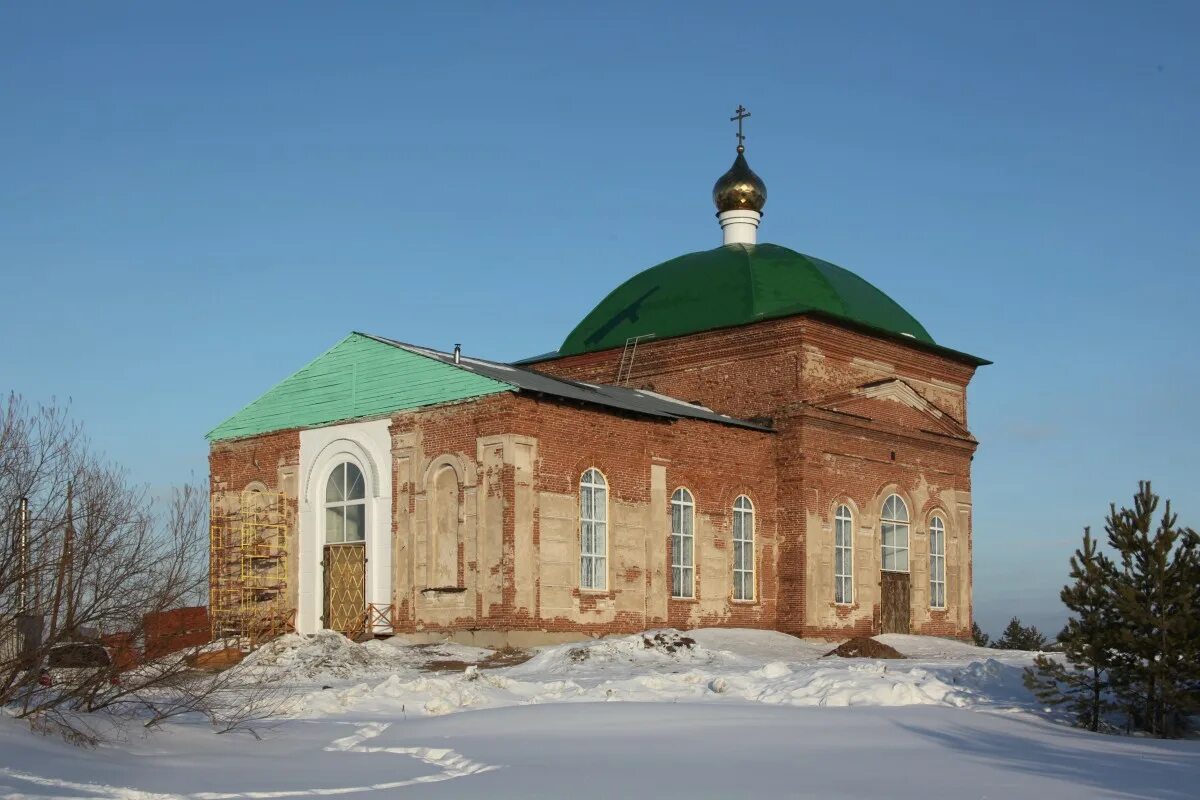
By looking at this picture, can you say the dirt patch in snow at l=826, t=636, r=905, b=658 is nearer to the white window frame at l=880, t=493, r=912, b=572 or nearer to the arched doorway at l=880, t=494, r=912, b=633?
the arched doorway at l=880, t=494, r=912, b=633

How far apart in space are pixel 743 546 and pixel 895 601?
4.35 metres

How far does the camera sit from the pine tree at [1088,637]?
14.2 meters

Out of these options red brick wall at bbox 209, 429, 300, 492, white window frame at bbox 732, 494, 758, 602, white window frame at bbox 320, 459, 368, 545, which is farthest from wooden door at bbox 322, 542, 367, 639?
white window frame at bbox 732, 494, 758, 602

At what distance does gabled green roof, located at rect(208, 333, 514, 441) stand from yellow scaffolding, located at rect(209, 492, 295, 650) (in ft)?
4.95

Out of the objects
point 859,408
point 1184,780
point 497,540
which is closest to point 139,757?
point 1184,780

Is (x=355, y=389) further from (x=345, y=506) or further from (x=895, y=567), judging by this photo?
(x=895, y=567)

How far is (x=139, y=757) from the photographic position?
11133mm

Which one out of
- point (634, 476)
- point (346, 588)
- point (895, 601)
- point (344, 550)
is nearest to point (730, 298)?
point (634, 476)

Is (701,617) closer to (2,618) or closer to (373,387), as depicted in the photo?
(373,387)

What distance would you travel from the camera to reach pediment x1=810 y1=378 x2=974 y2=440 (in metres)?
28.2

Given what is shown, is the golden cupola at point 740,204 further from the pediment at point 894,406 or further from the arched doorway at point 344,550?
the arched doorway at point 344,550

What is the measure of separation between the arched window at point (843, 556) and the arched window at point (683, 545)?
3.63 meters

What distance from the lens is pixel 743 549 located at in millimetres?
26594

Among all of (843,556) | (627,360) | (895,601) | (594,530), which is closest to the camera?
(594,530)
